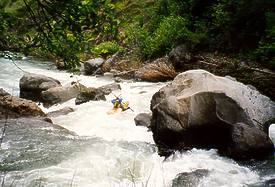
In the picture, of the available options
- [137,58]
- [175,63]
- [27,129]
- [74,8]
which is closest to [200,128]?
[27,129]

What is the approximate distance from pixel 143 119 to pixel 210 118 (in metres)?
2.25

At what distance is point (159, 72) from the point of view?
14.2 meters

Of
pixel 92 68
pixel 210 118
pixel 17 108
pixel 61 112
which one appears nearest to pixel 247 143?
pixel 210 118

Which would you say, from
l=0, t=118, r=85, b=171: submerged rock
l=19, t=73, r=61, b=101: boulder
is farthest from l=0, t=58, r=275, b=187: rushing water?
l=19, t=73, r=61, b=101: boulder

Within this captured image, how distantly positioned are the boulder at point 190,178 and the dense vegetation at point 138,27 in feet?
8.16

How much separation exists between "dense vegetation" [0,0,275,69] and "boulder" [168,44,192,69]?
0.94ft

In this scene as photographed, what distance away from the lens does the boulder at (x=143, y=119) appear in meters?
9.68

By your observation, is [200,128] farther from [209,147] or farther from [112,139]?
[112,139]

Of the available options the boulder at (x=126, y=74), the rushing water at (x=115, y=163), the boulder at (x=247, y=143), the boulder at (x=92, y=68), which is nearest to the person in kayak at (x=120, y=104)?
the rushing water at (x=115, y=163)

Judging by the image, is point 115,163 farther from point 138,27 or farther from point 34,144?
point 138,27

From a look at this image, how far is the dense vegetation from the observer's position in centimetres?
303

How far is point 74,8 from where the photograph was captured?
2900 millimetres

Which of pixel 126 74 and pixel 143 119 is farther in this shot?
pixel 126 74

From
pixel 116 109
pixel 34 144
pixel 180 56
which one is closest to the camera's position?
pixel 34 144
